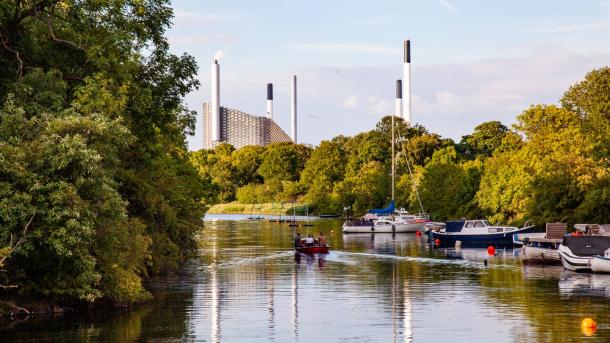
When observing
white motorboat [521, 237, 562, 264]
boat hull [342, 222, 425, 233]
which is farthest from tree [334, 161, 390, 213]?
white motorboat [521, 237, 562, 264]

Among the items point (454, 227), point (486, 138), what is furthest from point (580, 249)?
point (486, 138)

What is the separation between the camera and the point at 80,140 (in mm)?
38312

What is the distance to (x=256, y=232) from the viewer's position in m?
122

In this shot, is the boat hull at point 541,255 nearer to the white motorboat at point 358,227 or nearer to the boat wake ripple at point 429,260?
the boat wake ripple at point 429,260

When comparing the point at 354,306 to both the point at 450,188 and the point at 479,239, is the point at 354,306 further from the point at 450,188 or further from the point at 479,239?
the point at 450,188

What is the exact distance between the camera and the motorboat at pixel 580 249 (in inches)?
2384

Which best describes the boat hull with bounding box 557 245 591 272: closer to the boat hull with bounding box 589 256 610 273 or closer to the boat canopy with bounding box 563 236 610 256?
the boat canopy with bounding box 563 236 610 256

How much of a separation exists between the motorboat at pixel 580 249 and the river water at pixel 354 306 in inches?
38.5

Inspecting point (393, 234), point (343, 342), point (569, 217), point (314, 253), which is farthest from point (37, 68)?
point (393, 234)

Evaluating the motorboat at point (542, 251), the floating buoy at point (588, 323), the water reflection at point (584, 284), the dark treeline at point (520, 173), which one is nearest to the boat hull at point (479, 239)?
the dark treeline at point (520, 173)

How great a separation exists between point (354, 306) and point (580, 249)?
23310 mm

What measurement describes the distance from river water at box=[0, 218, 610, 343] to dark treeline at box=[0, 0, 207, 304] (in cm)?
230

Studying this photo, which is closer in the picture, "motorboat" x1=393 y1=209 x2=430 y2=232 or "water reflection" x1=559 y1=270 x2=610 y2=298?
"water reflection" x1=559 y1=270 x2=610 y2=298

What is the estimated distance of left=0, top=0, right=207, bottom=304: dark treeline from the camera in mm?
37625
